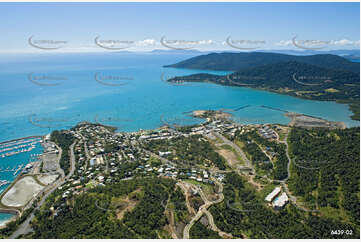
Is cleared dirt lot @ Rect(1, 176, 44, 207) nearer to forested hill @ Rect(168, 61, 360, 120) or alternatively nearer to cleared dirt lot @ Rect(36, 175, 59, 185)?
cleared dirt lot @ Rect(36, 175, 59, 185)

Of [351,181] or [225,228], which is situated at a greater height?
[351,181]

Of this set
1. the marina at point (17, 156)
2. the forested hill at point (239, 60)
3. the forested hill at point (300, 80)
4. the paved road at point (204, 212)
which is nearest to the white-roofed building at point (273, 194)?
the paved road at point (204, 212)

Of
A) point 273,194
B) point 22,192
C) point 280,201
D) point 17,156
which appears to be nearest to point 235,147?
point 273,194

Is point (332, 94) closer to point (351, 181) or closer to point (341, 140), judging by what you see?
point (341, 140)

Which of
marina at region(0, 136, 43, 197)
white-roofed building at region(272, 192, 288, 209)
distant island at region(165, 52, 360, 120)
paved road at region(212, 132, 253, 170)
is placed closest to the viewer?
white-roofed building at region(272, 192, 288, 209)

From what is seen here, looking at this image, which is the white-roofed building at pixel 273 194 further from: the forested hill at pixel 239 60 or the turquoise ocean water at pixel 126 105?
the forested hill at pixel 239 60

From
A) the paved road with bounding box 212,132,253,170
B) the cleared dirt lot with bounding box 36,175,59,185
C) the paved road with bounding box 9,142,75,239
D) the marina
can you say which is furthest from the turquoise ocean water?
the paved road with bounding box 212,132,253,170

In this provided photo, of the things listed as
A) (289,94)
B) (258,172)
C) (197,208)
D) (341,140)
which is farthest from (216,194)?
(289,94)

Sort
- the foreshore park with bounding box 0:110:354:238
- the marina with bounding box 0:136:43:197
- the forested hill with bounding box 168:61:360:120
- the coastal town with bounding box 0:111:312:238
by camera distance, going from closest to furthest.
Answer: the foreshore park with bounding box 0:110:354:238, the coastal town with bounding box 0:111:312:238, the marina with bounding box 0:136:43:197, the forested hill with bounding box 168:61:360:120
